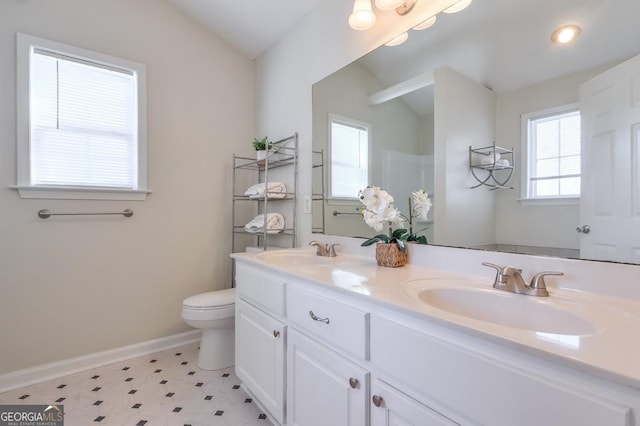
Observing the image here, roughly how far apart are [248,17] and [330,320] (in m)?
2.30

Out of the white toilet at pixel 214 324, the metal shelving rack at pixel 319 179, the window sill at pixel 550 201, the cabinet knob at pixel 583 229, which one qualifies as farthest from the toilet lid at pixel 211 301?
the cabinet knob at pixel 583 229

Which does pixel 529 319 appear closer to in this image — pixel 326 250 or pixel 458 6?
pixel 326 250

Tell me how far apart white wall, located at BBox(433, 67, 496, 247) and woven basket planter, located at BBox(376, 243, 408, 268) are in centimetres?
17

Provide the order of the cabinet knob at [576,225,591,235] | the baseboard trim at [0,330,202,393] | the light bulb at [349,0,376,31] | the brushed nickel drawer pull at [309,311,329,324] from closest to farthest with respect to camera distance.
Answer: the cabinet knob at [576,225,591,235] < the brushed nickel drawer pull at [309,311,329,324] < the light bulb at [349,0,376,31] < the baseboard trim at [0,330,202,393]

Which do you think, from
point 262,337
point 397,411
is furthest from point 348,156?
point 397,411

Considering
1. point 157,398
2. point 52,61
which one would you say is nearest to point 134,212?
point 52,61

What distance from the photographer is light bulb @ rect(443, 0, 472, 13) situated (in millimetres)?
1269

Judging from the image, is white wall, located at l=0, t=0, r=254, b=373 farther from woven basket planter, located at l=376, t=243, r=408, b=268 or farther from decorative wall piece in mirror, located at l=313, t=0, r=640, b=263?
woven basket planter, located at l=376, t=243, r=408, b=268

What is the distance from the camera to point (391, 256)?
1364 mm

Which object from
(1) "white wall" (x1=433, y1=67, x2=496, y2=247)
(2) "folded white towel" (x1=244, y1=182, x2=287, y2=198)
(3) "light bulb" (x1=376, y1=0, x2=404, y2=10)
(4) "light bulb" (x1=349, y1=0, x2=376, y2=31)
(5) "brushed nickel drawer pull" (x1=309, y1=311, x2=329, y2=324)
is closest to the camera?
(5) "brushed nickel drawer pull" (x1=309, y1=311, x2=329, y2=324)

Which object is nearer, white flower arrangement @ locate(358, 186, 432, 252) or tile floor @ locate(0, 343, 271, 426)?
white flower arrangement @ locate(358, 186, 432, 252)

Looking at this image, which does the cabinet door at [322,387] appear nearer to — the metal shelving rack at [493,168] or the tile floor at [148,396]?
the tile floor at [148,396]

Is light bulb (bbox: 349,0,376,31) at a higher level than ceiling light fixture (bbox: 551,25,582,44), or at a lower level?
higher

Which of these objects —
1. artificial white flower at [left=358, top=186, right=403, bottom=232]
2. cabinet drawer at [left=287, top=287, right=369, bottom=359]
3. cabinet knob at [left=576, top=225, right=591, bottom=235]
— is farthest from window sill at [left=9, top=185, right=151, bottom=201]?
cabinet knob at [left=576, top=225, right=591, bottom=235]
